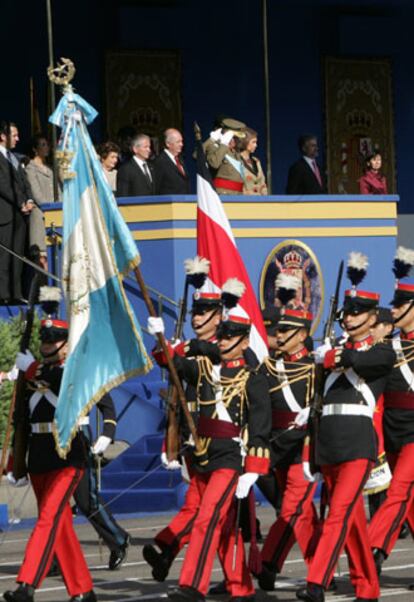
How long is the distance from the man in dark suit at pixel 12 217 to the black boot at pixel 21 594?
748cm

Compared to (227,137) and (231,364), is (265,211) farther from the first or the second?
(231,364)

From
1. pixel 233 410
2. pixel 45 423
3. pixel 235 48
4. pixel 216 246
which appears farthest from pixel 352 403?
pixel 235 48

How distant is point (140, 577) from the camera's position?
13961 millimetres

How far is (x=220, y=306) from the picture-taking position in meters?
12.8

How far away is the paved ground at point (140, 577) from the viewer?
12.9m

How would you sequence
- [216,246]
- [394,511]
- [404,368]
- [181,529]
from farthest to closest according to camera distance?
[216,246] < [404,368] < [394,511] < [181,529]

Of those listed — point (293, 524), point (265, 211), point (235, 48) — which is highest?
point (235, 48)

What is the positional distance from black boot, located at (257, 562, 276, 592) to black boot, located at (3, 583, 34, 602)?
1629mm

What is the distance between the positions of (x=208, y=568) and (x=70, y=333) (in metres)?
1.72

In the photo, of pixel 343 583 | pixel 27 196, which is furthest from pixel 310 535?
Answer: pixel 27 196

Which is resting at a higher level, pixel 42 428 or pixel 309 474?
pixel 42 428

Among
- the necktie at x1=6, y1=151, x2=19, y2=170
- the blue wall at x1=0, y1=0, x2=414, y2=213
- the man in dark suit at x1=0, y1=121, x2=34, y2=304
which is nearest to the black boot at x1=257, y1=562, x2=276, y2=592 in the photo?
the man in dark suit at x1=0, y1=121, x2=34, y2=304

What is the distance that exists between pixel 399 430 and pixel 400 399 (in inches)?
9.5

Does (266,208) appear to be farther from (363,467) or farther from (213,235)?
(363,467)
